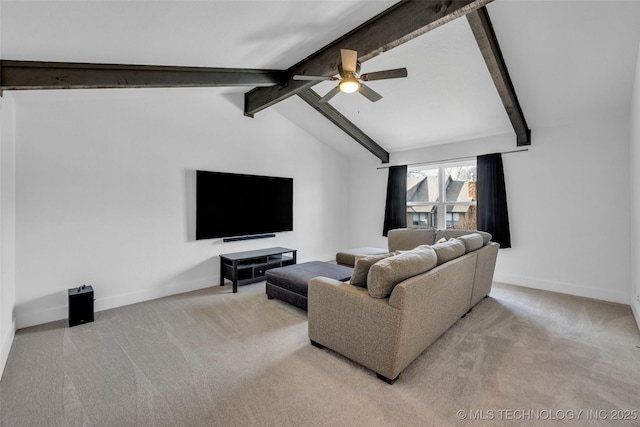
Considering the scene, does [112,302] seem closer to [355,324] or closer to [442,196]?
[355,324]

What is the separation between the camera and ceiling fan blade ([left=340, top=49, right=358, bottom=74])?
90.7 inches

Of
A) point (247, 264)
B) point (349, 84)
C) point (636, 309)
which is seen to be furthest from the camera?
point (247, 264)

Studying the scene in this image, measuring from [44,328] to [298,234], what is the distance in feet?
12.0

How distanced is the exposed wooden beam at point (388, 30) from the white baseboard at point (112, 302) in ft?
10.4

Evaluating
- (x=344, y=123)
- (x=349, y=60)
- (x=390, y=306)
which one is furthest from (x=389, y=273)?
(x=344, y=123)

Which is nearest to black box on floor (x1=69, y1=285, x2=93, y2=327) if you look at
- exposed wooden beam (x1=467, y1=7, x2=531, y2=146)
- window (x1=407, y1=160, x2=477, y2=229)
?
exposed wooden beam (x1=467, y1=7, x2=531, y2=146)

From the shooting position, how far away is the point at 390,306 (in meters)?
1.85

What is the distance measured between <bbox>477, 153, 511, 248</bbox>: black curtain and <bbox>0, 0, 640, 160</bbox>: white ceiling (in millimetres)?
558

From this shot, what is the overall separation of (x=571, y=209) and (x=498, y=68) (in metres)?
2.39

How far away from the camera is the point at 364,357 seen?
2020mm

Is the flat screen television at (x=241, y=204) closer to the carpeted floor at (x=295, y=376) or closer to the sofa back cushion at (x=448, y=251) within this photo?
the carpeted floor at (x=295, y=376)

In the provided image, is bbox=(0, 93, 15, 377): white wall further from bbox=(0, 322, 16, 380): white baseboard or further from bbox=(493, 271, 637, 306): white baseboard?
bbox=(493, 271, 637, 306): white baseboard

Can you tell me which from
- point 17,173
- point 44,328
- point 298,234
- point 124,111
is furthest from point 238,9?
point 298,234

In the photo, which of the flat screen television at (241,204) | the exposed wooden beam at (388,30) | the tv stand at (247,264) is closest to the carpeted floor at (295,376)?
the tv stand at (247,264)
